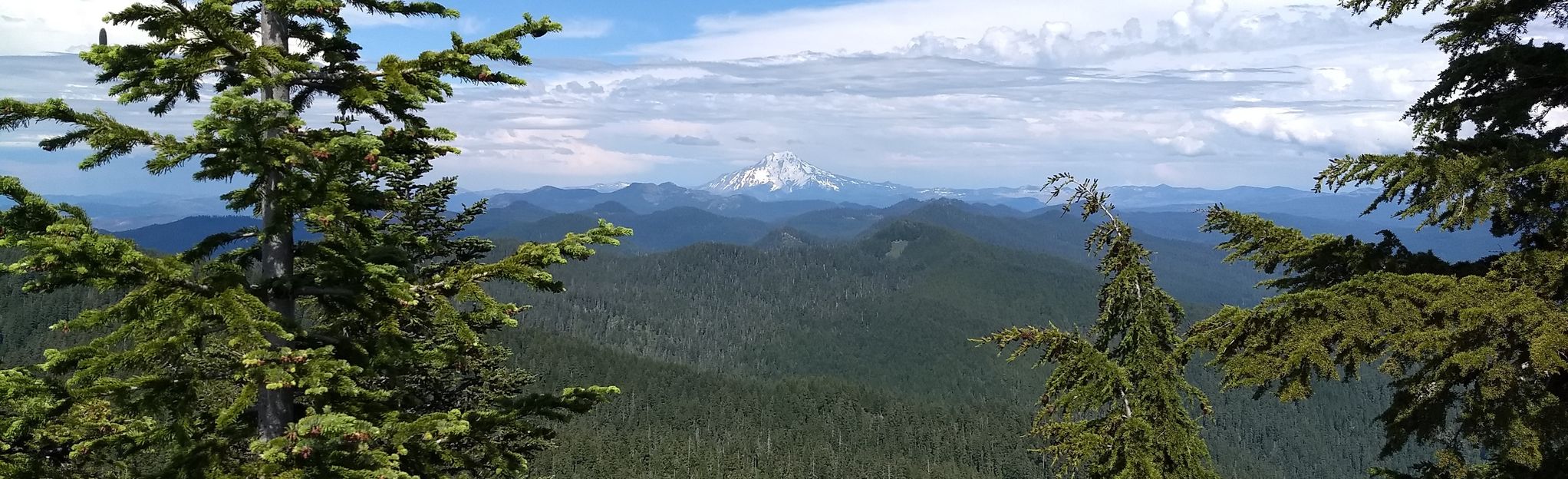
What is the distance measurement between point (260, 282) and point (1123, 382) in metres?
13.7

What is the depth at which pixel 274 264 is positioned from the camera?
1005 cm

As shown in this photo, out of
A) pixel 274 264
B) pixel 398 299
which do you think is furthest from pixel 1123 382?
pixel 274 264

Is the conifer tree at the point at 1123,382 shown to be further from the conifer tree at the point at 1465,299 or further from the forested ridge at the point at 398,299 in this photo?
the conifer tree at the point at 1465,299

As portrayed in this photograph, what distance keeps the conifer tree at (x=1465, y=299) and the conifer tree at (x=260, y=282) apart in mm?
9543

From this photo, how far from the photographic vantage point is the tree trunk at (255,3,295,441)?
31.9 ft

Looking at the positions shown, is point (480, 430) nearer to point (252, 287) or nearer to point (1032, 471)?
point (252, 287)

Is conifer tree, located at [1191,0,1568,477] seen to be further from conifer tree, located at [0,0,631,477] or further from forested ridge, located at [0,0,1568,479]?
conifer tree, located at [0,0,631,477]

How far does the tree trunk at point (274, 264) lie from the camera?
31.9ft

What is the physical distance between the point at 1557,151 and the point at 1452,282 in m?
2.80

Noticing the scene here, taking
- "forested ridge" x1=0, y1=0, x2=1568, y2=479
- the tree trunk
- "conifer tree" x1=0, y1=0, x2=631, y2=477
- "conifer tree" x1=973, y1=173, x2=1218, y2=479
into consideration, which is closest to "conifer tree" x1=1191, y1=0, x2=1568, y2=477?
"forested ridge" x1=0, y1=0, x2=1568, y2=479

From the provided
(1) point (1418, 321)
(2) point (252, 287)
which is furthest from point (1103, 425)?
(2) point (252, 287)

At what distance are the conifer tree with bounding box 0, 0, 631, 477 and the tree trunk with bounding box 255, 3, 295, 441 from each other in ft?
0.08

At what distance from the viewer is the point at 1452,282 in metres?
10.4

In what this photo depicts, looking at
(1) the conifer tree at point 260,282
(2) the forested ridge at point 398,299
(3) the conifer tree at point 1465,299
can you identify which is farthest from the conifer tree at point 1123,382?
(1) the conifer tree at point 260,282
